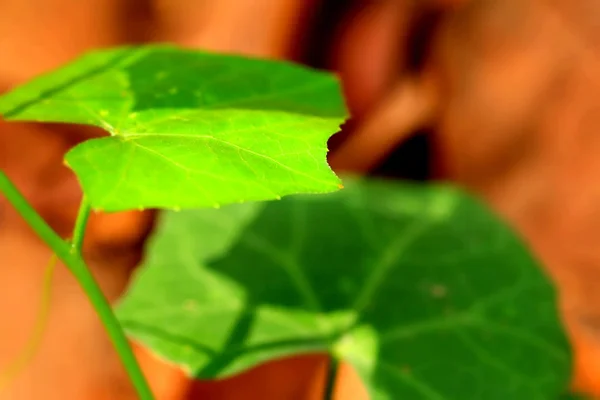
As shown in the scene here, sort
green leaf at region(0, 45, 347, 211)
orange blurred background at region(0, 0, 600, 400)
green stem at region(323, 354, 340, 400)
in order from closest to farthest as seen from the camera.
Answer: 1. green leaf at region(0, 45, 347, 211)
2. green stem at region(323, 354, 340, 400)
3. orange blurred background at region(0, 0, 600, 400)

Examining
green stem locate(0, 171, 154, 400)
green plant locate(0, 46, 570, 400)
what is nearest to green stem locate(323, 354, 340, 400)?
green plant locate(0, 46, 570, 400)

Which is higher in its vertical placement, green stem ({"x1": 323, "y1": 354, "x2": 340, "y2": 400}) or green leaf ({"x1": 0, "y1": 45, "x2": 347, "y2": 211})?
green leaf ({"x1": 0, "y1": 45, "x2": 347, "y2": 211})

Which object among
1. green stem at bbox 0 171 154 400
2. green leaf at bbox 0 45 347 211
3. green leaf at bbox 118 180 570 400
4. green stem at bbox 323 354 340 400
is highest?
green leaf at bbox 0 45 347 211

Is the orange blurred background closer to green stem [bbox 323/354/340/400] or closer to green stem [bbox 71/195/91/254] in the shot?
green stem [bbox 323/354/340/400]

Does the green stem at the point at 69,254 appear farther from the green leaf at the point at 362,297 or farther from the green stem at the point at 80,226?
the green leaf at the point at 362,297

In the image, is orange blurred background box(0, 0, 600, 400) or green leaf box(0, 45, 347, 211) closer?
green leaf box(0, 45, 347, 211)

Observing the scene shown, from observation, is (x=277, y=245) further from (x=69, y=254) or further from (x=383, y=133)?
(x=383, y=133)

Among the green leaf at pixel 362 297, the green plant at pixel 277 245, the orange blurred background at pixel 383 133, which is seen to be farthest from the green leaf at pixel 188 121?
the orange blurred background at pixel 383 133

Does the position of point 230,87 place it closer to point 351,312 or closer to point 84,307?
point 351,312
